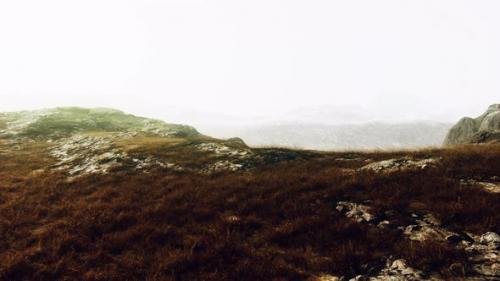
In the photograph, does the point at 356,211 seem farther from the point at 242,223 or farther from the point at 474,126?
the point at 474,126

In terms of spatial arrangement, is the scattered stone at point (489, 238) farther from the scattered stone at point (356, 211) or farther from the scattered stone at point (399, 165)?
the scattered stone at point (399, 165)

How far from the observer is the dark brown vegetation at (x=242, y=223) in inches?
287

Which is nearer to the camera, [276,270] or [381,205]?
[276,270]

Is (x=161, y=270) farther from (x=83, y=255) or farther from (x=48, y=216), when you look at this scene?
(x=48, y=216)

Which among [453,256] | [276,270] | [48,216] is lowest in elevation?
[48,216]

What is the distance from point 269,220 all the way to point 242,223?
34.6 inches

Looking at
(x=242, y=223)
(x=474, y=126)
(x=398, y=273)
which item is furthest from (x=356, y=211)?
(x=474, y=126)

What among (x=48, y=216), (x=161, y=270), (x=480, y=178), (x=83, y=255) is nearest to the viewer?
(x=161, y=270)

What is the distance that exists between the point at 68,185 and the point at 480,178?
1831 cm

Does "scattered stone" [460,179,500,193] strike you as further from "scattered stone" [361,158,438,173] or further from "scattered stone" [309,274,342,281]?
"scattered stone" [309,274,342,281]

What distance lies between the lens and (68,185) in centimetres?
1578

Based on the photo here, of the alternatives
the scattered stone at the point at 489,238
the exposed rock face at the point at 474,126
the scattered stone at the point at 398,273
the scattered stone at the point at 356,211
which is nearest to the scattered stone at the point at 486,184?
the scattered stone at the point at 489,238

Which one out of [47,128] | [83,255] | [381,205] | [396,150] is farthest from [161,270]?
[47,128]

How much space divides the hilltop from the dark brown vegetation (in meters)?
0.04
